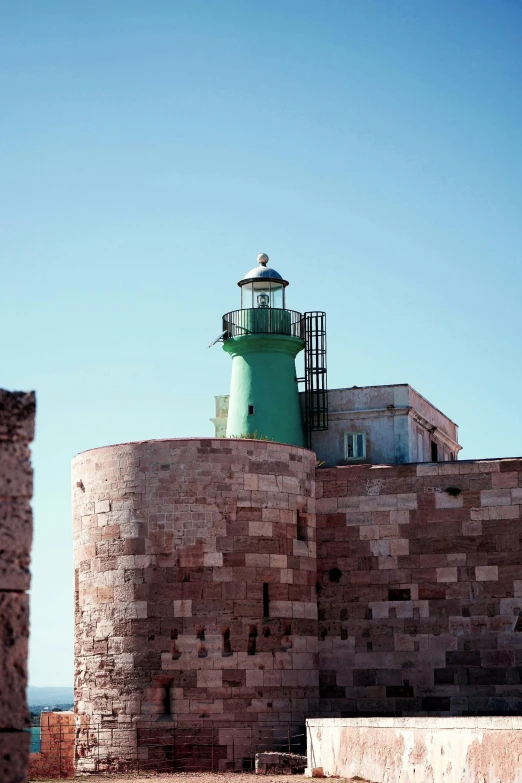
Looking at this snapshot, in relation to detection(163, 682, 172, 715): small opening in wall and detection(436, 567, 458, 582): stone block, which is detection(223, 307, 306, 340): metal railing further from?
detection(163, 682, 172, 715): small opening in wall

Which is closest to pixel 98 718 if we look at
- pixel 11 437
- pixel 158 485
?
pixel 158 485

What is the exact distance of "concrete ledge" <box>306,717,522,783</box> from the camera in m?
13.3

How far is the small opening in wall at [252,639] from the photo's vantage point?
2172 cm

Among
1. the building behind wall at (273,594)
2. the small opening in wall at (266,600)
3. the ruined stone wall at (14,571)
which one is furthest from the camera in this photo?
the small opening in wall at (266,600)

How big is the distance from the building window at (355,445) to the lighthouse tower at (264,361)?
987mm

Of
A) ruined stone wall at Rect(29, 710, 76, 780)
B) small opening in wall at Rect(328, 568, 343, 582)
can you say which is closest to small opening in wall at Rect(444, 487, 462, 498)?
small opening in wall at Rect(328, 568, 343, 582)

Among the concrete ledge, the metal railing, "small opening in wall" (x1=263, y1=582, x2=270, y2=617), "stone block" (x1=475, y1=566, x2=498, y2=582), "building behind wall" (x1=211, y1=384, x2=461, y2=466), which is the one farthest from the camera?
the metal railing

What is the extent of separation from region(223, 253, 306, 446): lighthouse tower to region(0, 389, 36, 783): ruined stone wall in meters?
22.1

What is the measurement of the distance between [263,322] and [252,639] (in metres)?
A: 9.95

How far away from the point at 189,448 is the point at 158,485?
31.8 inches

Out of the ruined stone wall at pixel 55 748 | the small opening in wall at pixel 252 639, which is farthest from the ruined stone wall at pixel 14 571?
the ruined stone wall at pixel 55 748

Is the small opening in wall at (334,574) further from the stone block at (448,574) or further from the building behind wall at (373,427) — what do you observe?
the building behind wall at (373,427)

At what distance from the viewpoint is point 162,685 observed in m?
21.6

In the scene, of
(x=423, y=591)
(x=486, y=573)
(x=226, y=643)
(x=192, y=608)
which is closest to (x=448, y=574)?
(x=423, y=591)
